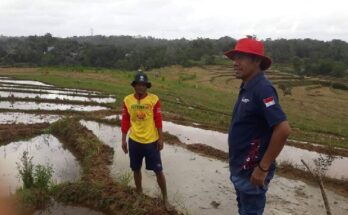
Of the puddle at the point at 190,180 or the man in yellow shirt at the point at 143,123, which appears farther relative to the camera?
the puddle at the point at 190,180

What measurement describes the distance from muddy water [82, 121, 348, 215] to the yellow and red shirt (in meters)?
1.32

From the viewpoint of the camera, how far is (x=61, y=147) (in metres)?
10.1

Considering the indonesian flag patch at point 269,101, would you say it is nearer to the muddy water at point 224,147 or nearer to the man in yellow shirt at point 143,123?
the man in yellow shirt at point 143,123

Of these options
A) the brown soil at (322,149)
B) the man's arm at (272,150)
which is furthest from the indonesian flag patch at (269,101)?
the brown soil at (322,149)

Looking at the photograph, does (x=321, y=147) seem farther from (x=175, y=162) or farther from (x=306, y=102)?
(x=306, y=102)

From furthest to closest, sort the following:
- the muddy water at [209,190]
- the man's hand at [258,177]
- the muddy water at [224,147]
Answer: the muddy water at [224,147] → the muddy water at [209,190] → the man's hand at [258,177]

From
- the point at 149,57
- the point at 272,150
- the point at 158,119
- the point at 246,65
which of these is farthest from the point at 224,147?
the point at 149,57

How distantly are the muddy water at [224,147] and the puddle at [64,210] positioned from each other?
5394mm

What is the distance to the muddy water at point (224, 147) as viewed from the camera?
946 cm

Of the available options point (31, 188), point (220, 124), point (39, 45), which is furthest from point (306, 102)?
point (39, 45)

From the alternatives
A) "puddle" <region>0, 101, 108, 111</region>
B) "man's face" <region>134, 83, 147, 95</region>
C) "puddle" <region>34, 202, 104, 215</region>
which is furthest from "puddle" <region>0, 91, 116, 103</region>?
"man's face" <region>134, 83, 147, 95</region>

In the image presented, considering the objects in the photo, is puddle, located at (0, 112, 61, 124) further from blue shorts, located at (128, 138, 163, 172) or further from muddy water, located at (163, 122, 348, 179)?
blue shorts, located at (128, 138, 163, 172)

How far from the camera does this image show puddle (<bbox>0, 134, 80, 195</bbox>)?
7.30 metres

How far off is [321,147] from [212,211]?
7.06 meters
